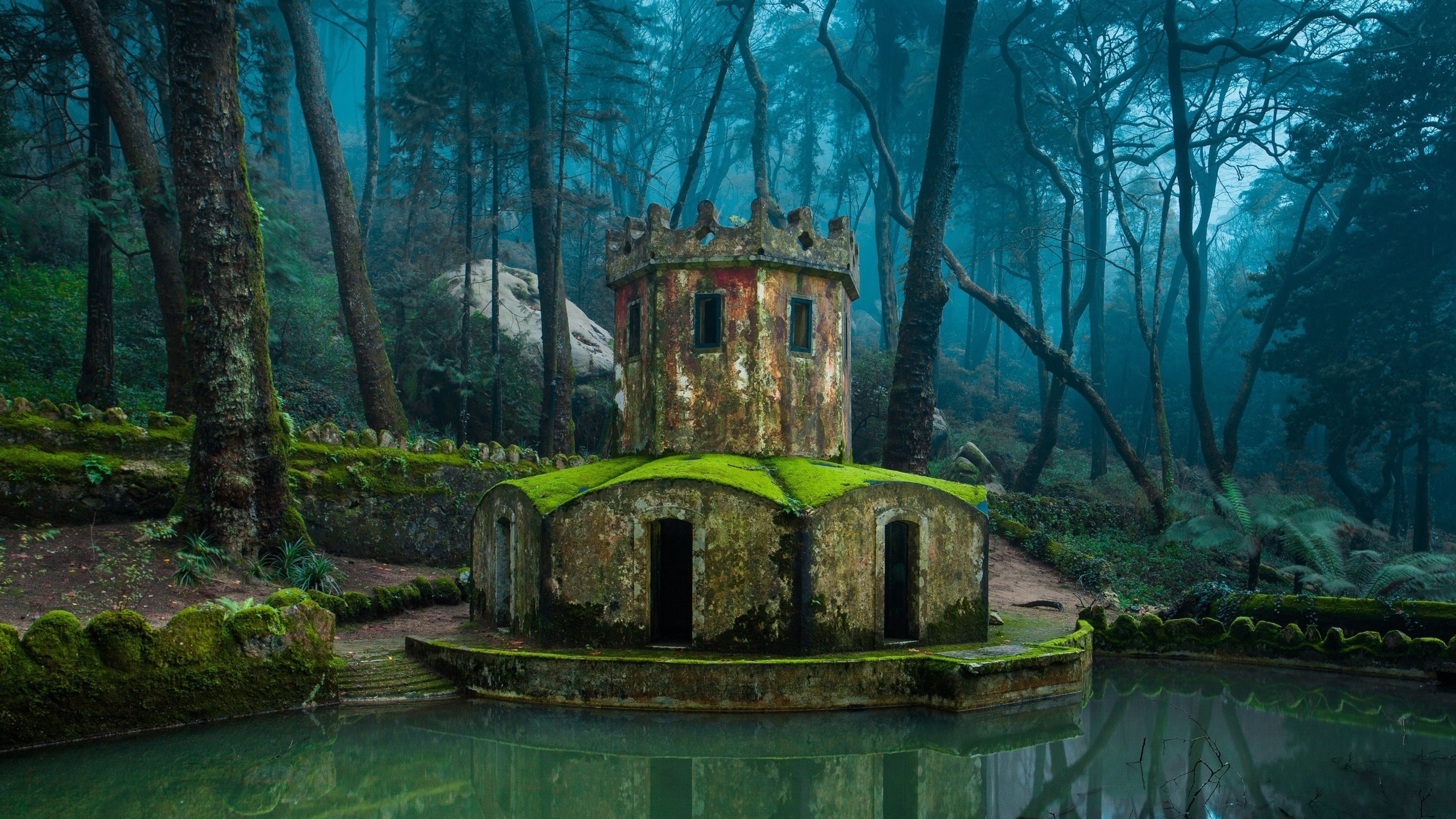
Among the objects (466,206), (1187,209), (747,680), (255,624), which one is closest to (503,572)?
(255,624)

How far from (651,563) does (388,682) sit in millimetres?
3544

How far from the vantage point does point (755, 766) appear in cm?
822

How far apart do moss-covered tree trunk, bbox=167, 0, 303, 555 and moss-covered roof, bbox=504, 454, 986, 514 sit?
408 cm

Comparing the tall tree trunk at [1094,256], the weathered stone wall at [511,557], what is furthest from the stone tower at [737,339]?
the tall tree trunk at [1094,256]

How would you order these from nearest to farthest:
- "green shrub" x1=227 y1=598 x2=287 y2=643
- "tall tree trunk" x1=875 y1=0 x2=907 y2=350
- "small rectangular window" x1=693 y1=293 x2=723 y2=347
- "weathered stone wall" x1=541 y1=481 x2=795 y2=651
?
"green shrub" x1=227 y1=598 x2=287 y2=643, "weathered stone wall" x1=541 y1=481 x2=795 y2=651, "small rectangular window" x1=693 y1=293 x2=723 y2=347, "tall tree trunk" x1=875 y1=0 x2=907 y2=350

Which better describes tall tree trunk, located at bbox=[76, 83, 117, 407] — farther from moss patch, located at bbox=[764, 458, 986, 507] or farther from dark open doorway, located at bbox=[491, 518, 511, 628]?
moss patch, located at bbox=[764, 458, 986, 507]

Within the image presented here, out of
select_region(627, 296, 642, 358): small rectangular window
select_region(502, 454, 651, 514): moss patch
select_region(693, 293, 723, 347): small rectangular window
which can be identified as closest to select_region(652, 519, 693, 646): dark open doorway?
select_region(502, 454, 651, 514): moss patch

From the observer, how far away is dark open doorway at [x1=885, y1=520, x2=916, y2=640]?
1248 cm

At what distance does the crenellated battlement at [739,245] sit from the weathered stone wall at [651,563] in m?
3.90

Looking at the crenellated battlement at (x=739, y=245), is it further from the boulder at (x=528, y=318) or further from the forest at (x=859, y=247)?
the boulder at (x=528, y=318)

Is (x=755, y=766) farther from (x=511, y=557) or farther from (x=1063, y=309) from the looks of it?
(x=1063, y=309)

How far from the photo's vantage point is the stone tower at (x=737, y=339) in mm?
13195

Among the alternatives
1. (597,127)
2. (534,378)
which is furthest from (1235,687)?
(597,127)

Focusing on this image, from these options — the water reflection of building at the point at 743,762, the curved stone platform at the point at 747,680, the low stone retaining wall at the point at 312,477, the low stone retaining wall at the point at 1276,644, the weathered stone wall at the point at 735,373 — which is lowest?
the low stone retaining wall at the point at 1276,644
